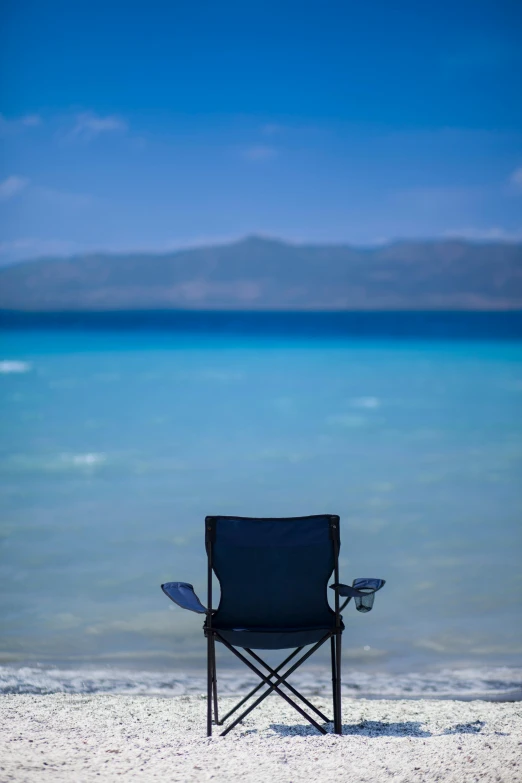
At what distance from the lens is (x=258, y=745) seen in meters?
2.17

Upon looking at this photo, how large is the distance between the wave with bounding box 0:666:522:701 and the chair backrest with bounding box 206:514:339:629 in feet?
2.33

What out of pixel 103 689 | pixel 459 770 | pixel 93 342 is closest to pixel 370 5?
pixel 103 689

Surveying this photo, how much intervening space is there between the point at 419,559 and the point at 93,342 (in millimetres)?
21171

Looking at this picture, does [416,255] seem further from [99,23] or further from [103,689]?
[103,689]

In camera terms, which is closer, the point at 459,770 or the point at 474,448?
the point at 459,770

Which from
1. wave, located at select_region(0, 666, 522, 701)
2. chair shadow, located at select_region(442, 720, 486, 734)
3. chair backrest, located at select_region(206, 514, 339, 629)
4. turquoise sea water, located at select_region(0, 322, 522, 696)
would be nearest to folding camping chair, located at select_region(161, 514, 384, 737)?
chair backrest, located at select_region(206, 514, 339, 629)

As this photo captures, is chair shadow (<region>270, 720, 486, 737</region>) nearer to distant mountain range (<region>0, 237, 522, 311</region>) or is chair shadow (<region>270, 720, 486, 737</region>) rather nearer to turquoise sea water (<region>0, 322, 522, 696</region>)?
turquoise sea water (<region>0, 322, 522, 696</region>)

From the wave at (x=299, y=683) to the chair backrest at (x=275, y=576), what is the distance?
2.33 ft

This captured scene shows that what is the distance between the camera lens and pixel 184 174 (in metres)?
16.5

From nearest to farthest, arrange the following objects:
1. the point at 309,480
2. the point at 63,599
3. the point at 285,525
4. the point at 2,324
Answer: the point at 285,525
the point at 63,599
the point at 309,480
the point at 2,324

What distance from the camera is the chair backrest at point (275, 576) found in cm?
232

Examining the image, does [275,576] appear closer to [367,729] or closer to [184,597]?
[184,597]

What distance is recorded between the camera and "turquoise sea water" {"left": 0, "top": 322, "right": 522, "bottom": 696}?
3.61 meters

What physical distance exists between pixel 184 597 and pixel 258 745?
38 centimetres
